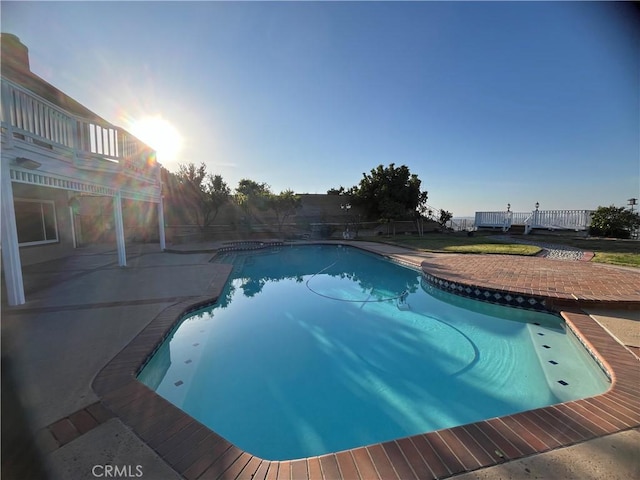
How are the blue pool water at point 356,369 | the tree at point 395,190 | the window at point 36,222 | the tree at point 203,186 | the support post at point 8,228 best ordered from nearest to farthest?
the blue pool water at point 356,369 → the support post at point 8,228 → the window at point 36,222 → the tree at point 203,186 → the tree at point 395,190

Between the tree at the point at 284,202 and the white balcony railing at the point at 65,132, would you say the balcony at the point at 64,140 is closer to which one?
the white balcony railing at the point at 65,132

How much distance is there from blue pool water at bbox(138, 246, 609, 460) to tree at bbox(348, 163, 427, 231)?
47.5 feet

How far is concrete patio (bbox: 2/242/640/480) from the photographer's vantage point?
5.45ft

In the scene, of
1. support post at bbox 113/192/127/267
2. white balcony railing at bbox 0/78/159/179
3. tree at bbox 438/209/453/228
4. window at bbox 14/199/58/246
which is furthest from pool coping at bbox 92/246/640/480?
tree at bbox 438/209/453/228

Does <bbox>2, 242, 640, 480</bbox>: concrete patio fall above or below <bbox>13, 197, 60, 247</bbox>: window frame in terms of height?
below

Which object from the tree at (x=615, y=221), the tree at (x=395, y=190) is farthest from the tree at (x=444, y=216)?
the tree at (x=615, y=221)

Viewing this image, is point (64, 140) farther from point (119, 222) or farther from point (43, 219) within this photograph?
point (43, 219)

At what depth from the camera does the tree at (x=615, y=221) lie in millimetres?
12789

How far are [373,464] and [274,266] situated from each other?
9.51m

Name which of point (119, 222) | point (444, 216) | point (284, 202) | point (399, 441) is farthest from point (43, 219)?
point (444, 216)

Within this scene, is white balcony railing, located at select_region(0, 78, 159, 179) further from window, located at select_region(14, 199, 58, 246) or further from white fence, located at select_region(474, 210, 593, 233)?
white fence, located at select_region(474, 210, 593, 233)

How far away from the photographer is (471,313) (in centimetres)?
541
